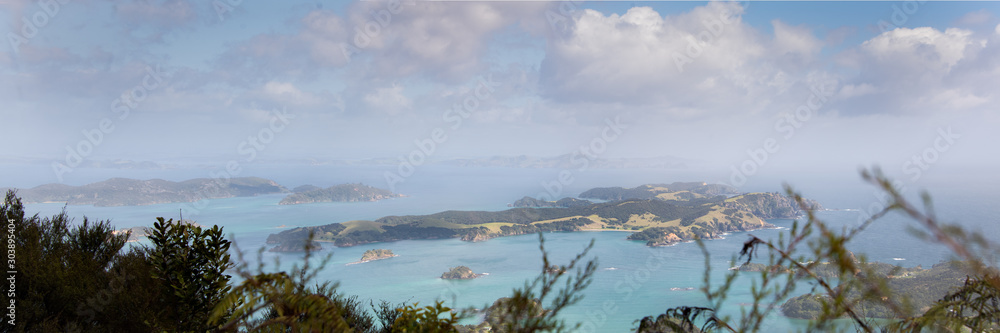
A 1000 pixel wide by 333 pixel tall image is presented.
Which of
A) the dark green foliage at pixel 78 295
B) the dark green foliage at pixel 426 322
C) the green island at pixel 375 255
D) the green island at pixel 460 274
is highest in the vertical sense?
the dark green foliage at pixel 426 322

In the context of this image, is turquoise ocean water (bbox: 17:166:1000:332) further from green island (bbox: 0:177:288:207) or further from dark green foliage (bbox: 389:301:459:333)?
dark green foliage (bbox: 389:301:459:333)

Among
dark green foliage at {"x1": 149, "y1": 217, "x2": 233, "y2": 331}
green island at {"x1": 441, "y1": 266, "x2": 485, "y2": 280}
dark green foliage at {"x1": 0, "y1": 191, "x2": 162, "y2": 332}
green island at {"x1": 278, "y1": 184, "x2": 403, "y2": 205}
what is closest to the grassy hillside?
green island at {"x1": 441, "y1": 266, "x2": 485, "y2": 280}

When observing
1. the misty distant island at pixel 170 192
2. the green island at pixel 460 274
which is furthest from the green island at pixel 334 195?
the green island at pixel 460 274

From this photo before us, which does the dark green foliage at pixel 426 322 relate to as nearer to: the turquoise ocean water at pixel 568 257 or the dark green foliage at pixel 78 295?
the dark green foliage at pixel 78 295

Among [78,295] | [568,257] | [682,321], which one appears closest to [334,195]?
[568,257]

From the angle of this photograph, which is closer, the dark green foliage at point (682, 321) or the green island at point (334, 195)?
the dark green foliage at point (682, 321)

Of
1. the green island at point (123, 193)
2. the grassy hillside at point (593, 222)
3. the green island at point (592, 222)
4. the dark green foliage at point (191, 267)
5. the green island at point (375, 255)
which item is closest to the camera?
the dark green foliage at point (191, 267)

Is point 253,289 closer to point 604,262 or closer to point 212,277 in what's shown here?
point 212,277

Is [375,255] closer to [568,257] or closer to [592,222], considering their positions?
[568,257]
